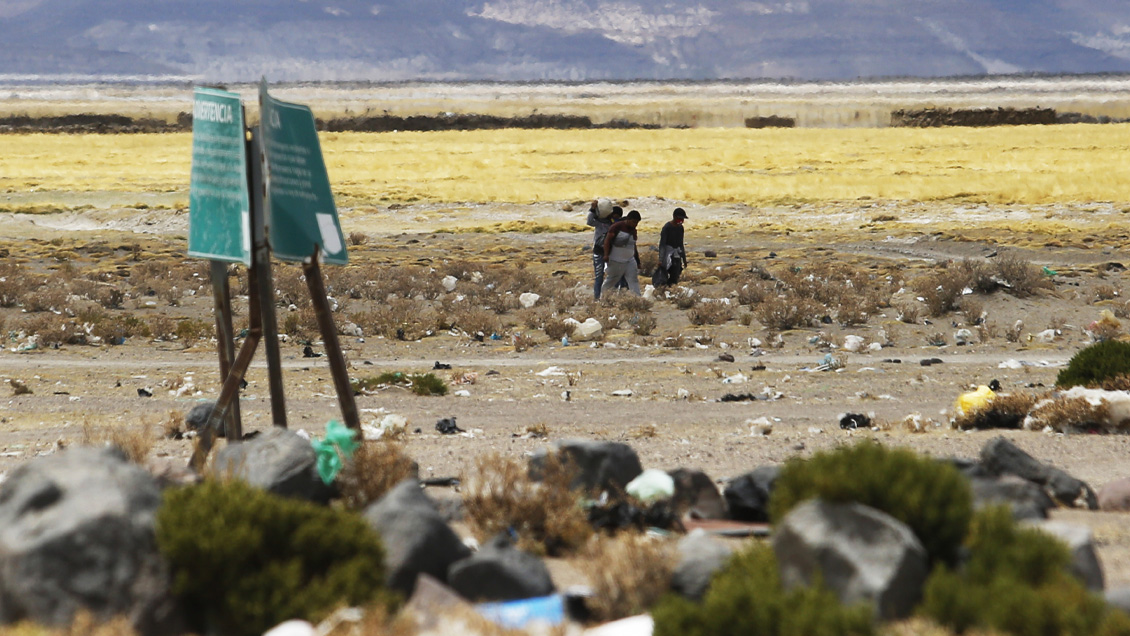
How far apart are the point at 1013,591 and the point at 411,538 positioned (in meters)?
2.36

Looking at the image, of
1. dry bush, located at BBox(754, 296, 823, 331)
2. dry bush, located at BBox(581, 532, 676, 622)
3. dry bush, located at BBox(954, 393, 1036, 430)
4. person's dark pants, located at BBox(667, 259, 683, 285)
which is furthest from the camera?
person's dark pants, located at BBox(667, 259, 683, 285)

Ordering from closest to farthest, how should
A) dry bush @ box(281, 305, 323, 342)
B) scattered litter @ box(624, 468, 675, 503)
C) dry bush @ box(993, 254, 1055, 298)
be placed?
1. scattered litter @ box(624, 468, 675, 503)
2. dry bush @ box(281, 305, 323, 342)
3. dry bush @ box(993, 254, 1055, 298)

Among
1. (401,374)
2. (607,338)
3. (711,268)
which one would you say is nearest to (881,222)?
(711,268)

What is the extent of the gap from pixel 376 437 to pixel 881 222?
29.2 metres

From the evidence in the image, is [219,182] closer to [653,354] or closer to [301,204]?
[301,204]

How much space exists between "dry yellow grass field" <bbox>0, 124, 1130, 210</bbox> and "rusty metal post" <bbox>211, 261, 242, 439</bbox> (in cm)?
3643

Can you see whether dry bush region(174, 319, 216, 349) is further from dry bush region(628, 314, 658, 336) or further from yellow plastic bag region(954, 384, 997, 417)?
yellow plastic bag region(954, 384, 997, 417)

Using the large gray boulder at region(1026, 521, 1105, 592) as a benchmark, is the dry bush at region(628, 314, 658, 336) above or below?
below

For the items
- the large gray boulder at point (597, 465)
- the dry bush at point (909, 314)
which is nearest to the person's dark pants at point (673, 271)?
the dry bush at point (909, 314)

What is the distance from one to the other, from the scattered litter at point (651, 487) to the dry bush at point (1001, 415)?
462cm

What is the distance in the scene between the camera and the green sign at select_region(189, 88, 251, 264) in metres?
6.65

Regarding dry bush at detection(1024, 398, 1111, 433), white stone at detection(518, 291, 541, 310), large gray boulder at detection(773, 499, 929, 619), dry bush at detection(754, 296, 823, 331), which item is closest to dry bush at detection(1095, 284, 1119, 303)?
dry bush at detection(754, 296, 823, 331)

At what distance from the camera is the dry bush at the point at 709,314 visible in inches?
736

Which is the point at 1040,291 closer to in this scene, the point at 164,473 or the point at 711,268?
the point at 711,268
